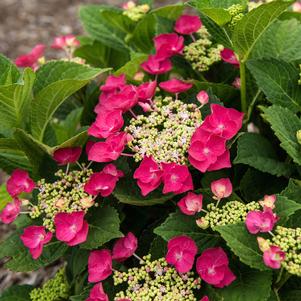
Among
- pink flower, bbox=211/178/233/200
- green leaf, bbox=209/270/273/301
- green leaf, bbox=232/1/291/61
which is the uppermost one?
green leaf, bbox=232/1/291/61

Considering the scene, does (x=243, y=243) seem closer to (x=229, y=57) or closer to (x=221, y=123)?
(x=221, y=123)

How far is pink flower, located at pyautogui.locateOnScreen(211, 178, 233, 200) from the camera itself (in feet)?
4.64

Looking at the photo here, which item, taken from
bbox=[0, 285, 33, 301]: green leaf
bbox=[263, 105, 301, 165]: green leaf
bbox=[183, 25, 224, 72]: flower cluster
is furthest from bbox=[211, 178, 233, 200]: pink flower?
bbox=[0, 285, 33, 301]: green leaf

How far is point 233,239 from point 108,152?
1.21 feet

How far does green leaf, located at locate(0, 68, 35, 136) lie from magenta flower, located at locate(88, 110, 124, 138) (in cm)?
19

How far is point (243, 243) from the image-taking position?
1.32 m

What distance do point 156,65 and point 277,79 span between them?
0.36m

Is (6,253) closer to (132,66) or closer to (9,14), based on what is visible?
(132,66)

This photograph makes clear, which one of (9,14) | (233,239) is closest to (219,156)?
(233,239)

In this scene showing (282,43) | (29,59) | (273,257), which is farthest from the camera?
(29,59)

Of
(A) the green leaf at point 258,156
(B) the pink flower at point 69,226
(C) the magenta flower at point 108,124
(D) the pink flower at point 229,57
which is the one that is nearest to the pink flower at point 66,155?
(C) the magenta flower at point 108,124

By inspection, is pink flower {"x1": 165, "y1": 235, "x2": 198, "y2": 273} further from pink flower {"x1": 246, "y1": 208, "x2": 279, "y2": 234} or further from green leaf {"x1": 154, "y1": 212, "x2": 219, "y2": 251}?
pink flower {"x1": 246, "y1": 208, "x2": 279, "y2": 234}

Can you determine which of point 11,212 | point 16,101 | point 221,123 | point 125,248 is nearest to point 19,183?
point 11,212

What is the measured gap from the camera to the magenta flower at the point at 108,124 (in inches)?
58.7
